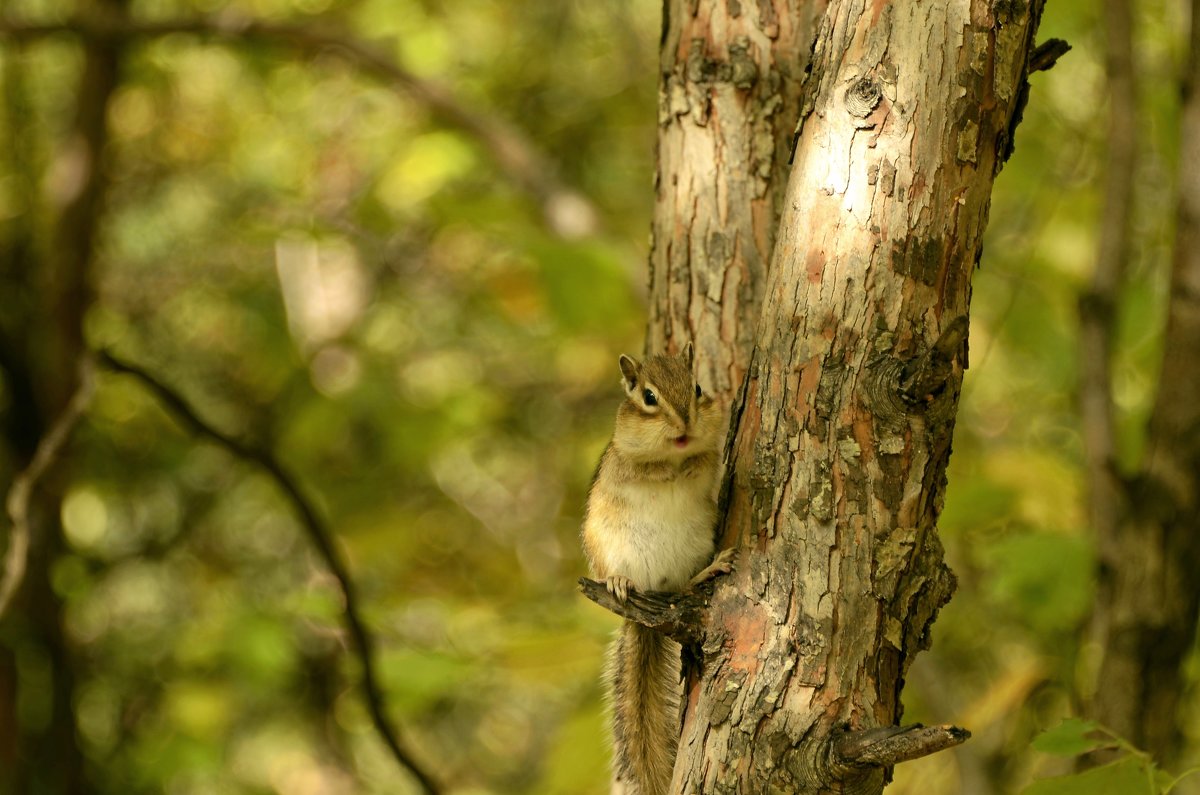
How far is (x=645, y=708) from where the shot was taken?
1.65 m

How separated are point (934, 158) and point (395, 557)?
3493 millimetres

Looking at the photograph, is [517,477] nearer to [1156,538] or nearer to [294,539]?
[294,539]

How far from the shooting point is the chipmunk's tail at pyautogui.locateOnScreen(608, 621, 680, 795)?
1.64 meters

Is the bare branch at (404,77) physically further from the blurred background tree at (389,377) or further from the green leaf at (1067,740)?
the green leaf at (1067,740)

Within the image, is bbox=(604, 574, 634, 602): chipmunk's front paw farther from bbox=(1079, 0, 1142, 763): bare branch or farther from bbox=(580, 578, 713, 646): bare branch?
bbox=(1079, 0, 1142, 763): bare branch

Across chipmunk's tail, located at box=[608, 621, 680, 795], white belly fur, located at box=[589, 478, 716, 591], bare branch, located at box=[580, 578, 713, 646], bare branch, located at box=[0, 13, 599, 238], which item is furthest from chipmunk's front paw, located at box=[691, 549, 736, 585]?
bare branch, located at box=[0, 13, 599, 238]

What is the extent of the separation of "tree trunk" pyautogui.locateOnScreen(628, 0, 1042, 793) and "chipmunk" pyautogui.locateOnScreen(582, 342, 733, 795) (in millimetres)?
279

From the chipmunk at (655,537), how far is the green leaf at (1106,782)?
49 centimetres

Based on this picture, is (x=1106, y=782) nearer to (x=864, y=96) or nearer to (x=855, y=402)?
(x=855, y=402)

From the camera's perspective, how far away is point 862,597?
125 centimetres

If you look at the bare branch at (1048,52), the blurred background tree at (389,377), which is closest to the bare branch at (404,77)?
the blurred background tree at (389,377)

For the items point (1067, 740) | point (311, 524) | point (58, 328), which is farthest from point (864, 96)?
point (58, 328)

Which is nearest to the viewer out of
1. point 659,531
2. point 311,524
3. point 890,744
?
point 890,744

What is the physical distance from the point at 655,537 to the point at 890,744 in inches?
20.9
